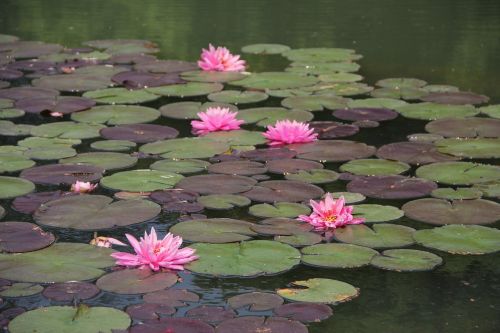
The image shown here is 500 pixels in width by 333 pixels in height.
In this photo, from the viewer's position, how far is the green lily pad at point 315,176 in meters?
4.37

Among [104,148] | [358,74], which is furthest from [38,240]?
[358,74]

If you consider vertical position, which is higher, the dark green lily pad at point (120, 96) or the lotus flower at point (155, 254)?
the dark green lily pad at point (120, 96)

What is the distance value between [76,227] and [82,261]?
1.15 ft

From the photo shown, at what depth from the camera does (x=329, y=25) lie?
27.1ft

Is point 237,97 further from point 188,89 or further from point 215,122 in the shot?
point 215,122

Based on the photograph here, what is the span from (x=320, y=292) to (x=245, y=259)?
361mm

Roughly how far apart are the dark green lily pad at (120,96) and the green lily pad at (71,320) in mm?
2720

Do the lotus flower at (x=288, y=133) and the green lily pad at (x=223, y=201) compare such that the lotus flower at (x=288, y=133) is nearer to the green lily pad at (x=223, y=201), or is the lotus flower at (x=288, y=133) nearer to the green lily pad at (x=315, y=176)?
the green lily pad at (x=315, y=176)

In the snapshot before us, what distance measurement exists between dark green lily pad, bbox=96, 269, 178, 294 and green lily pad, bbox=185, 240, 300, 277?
122 mm

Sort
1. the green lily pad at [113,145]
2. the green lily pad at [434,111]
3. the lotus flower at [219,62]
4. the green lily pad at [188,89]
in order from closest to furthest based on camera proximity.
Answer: the green lily pad at [113,145]
the green lily pad at [434,111]
the green lily pad at [188,89]
the lotus flower at [219,62]

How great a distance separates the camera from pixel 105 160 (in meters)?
4.61

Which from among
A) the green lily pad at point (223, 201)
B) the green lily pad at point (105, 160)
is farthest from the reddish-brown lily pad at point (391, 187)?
the green lily pad at point (105, 160)

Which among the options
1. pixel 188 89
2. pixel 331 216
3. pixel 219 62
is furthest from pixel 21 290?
pixel 219 62

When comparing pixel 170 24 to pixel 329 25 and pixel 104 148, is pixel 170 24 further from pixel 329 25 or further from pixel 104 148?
pixel 104 148
